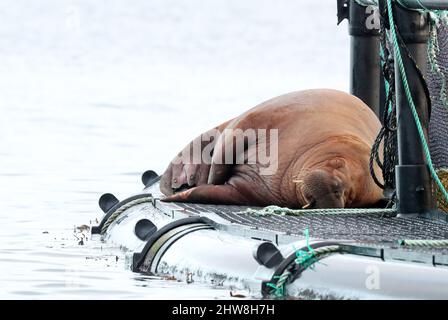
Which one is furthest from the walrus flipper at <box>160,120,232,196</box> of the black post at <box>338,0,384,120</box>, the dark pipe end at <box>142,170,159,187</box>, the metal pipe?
the metal pipe

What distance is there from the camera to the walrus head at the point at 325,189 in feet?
38.2

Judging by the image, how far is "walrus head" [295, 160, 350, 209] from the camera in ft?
38.2

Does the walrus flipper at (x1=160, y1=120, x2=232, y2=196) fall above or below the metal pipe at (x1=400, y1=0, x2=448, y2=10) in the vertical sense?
below

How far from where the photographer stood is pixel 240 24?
36.8 meters

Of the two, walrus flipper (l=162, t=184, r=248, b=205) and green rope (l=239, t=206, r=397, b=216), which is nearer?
green rope (l=239, t=206, r=397, b=216)

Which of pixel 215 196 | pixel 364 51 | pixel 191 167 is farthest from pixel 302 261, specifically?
pixel 364 51

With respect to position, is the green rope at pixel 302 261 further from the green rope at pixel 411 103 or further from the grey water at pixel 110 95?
the green rope at pixel 411 103

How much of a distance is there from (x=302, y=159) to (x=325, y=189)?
71cm

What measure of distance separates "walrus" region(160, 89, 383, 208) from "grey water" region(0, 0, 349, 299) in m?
1.07

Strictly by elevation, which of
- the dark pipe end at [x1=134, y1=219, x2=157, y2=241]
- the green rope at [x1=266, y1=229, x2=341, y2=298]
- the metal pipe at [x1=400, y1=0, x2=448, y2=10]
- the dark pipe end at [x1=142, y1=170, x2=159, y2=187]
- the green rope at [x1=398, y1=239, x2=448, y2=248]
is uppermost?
the metal pipe at [x1=400, y1=0, x2=448, y2=10]

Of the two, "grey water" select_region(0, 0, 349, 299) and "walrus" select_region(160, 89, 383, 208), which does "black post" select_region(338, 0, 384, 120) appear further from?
"grey water" select_region(0, 0, 349, 299)

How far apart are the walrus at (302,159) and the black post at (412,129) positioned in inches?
31.1

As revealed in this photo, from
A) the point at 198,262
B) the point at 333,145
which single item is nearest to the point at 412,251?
the point at 198,262

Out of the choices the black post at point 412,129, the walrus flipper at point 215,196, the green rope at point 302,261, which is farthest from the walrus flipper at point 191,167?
the green rope at point 302,261
